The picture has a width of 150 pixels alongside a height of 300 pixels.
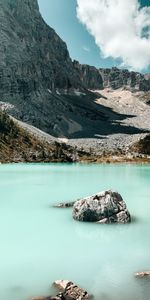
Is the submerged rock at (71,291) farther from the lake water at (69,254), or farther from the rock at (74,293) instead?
the lake water at (69,254)

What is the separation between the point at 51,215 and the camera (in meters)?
35.4

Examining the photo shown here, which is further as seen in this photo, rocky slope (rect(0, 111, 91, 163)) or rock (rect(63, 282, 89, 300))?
rocky slope (rect(0, 111, 91, 163))

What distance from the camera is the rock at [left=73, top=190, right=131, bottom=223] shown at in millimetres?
31469

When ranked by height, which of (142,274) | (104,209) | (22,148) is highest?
(22,148)

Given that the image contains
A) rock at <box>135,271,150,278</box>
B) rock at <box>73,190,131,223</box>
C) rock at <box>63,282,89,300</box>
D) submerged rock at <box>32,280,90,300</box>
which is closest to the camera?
submerged rock at <box>32,280,90,300</box>

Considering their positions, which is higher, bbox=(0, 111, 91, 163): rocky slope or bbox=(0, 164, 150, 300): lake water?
bbox=(0, 111, 91, 163): rocky slope

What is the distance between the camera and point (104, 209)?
3148cm

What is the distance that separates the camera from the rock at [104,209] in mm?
31469

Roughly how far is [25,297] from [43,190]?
41273 millimetres

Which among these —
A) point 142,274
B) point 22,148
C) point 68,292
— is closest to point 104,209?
point 142,274

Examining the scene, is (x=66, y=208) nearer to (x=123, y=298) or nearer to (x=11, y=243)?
(x=11, y=243)

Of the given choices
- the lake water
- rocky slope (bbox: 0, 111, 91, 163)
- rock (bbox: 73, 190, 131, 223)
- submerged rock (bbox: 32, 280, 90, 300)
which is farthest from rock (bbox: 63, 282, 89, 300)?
rocky slope (bbox: 0, 111, 91, 163)

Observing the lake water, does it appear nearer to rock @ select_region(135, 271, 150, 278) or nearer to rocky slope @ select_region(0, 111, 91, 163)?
rock @ select_region(135, 271, 150, 278)

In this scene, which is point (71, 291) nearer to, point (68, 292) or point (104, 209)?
point (68, 292)
